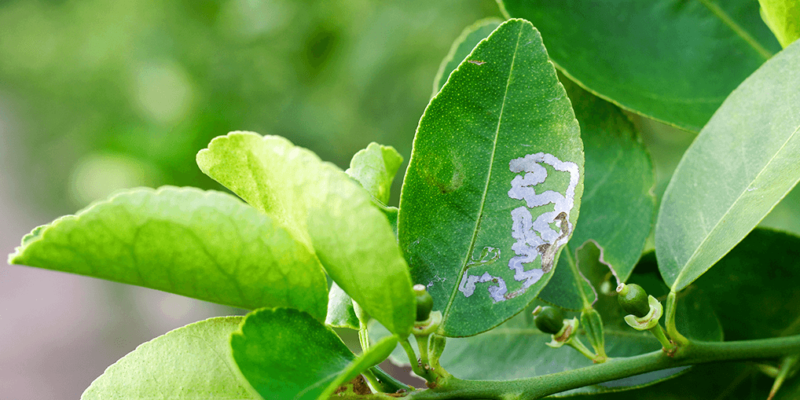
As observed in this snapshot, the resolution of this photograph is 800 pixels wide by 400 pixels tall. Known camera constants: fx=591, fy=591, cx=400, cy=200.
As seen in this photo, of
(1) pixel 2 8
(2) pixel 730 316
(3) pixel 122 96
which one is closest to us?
(2) pixel 730 316

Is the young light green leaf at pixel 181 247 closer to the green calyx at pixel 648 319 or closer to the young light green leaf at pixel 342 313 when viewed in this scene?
the young light green leaf at pixel 342 313

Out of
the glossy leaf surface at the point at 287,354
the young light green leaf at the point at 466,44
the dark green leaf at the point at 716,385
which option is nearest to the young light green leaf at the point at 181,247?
the glossy leaf surface at the point at 287,354

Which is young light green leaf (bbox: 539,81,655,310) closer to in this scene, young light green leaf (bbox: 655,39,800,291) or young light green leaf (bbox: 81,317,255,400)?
young light green leaf (bbox: 655,39,800,291)

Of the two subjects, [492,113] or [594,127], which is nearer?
[492,113]

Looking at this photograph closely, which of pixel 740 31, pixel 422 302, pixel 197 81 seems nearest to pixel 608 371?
pixel 422 302

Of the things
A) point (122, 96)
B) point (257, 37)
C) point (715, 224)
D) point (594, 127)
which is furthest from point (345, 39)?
point (715, 224)

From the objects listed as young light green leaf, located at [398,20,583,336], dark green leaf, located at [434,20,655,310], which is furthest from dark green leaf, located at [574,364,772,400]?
young light green leaf, located at [398,20,583,336]

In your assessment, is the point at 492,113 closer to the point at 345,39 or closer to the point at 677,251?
the point at 677,251
